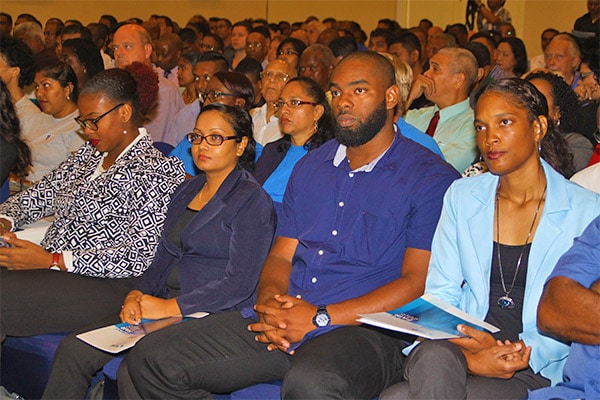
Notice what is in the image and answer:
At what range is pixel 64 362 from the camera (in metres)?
3.00

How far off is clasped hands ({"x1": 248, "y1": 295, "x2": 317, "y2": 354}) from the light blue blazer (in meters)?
0.41

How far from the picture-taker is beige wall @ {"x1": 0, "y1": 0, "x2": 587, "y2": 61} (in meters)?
11.9

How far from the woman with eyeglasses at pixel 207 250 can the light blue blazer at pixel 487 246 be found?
0.72 meters

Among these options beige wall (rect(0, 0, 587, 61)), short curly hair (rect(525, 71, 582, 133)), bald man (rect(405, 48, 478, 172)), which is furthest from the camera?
beige wall (rect(0, 0, 587, 61))

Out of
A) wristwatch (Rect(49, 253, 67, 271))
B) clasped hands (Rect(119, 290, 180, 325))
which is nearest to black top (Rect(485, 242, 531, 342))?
clasped hands (Rect(119, 290, 180, 325))

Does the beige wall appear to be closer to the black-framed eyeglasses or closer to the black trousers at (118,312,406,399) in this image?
the black-framed eyeglasses

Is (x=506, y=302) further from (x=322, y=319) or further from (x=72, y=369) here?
(x=72, y=369)

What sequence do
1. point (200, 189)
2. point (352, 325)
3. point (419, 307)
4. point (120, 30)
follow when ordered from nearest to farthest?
point (419, 307) < point (352, 325) < point (200, 189) < point (120, 30)

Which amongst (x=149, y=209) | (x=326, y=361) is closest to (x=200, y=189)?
(x=149, y=209)

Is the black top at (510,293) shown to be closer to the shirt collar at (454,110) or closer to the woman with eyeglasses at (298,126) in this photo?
the woman with eyeglasses at (298,126)

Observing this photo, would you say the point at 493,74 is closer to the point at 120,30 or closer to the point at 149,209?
the point at 120,30

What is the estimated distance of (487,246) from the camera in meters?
2.56

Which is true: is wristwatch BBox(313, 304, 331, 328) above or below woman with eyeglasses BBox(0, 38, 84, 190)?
below

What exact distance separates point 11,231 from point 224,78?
1530mm
